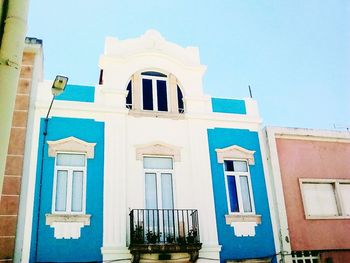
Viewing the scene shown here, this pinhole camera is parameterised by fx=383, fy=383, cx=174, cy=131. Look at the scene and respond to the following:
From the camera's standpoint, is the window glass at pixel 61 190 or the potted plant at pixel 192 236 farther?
the potted plant at pixel 192 236

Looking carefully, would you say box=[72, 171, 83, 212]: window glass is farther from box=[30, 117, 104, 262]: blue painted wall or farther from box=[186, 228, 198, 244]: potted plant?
box=[186, 228, 198, 244]: potted plant

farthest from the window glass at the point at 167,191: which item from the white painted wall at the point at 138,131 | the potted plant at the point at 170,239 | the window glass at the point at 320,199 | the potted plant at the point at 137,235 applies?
the window glass at the point at 320,199

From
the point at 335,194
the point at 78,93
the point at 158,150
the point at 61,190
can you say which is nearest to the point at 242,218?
the point at 158,150

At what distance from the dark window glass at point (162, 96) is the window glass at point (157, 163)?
6.36 ft

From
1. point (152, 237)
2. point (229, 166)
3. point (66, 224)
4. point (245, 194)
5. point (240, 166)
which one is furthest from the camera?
point (240, 166)

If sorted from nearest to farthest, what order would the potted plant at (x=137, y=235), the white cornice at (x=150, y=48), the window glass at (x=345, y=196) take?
1. the potted plant at (x=137, y=235)
2. the window glass at (x=345, y=196)
3. the white cornice at (x=150, y=48)

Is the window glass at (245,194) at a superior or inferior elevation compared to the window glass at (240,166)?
inferior

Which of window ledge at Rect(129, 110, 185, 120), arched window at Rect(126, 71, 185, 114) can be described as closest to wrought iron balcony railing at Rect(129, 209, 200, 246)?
window ledge at Rect(129, 110, 185, 120)

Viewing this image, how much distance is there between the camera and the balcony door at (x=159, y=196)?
Result: 1174 cm

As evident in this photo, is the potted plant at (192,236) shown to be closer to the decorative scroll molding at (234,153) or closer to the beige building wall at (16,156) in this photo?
the decorative scroll molding at (234,153)

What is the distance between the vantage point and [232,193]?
13070 millimetres

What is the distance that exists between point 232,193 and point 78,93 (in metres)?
6.25

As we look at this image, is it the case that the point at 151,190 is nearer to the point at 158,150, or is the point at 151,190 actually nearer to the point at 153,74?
the point at 158,150

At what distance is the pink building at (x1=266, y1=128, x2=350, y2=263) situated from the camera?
13.0m
